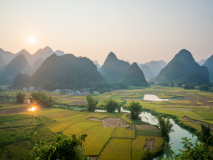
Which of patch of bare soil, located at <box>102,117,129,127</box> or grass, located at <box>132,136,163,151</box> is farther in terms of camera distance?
patch of bare soil, located at <box>102,117,129,127</box>

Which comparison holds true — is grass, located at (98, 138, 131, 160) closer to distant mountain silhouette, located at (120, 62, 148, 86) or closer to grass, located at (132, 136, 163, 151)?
grass, located at (132, 136, 163, 151)

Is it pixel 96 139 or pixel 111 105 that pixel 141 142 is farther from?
pixel 111 105

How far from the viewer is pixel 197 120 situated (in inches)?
1005

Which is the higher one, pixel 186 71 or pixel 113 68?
pixel 113 68

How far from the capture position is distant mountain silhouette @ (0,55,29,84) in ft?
389

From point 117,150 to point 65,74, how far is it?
269 feet

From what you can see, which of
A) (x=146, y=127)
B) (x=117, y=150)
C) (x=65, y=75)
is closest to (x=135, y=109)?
(x=146, y=127)

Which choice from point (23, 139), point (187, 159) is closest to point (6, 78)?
point (23, 139)

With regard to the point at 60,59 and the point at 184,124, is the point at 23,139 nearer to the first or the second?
the point at 184,124

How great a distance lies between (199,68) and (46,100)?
14913cm

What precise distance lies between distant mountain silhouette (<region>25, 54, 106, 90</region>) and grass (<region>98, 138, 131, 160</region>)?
66.3 m

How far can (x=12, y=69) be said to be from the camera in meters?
127

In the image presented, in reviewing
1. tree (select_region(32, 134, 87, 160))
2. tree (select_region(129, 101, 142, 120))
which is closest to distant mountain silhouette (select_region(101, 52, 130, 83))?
tree (select_region(129, 101, 142, 120))

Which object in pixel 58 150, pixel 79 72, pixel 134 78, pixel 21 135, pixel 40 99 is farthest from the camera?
pixel 134 78
